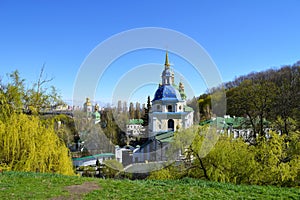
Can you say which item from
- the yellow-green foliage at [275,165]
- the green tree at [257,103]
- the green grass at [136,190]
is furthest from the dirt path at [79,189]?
the green tree at [257,103]

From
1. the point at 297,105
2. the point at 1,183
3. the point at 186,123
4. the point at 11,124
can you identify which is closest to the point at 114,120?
the point at 186,123

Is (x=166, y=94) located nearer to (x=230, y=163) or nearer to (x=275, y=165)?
(x=230, y=163)

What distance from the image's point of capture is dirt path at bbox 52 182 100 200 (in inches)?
195

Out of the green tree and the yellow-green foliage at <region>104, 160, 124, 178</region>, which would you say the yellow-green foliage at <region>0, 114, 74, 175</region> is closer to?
the yellow-green foliage at <region>104, 160, 124, 178</region>

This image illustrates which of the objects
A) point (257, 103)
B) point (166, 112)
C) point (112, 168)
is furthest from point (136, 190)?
point (166, 112)

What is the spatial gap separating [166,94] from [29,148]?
18582 millimetres

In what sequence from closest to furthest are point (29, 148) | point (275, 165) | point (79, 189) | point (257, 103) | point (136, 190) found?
point (136, 190) → point (79, 189) → point (29, 148) → point (275, 165) → point (257, 103)

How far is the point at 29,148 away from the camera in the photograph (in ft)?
28.8

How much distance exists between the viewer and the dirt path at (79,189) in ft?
16.2

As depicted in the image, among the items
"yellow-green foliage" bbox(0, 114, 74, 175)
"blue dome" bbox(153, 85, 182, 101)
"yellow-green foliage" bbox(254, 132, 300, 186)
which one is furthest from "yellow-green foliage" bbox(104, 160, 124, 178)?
"yellow-green foliage" bbox(254, 132, 300, 186)

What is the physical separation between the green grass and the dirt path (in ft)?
0.38

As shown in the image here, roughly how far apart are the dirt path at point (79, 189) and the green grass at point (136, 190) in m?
0.12

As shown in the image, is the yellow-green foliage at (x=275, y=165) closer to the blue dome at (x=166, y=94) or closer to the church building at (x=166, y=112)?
the church building at (x=166, y=112)

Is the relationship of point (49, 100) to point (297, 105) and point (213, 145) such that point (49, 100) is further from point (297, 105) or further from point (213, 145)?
point (297, 105)
